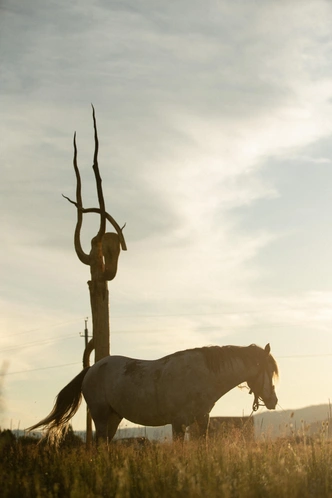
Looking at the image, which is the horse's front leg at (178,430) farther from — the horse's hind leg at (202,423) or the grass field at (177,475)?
the grass field at (177,475)

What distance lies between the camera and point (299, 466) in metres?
8.09

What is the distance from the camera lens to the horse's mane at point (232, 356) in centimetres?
1283

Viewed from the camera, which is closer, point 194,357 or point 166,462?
point 166,462

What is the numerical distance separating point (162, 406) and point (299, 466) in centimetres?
503

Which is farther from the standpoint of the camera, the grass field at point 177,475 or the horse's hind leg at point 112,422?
the horse's hind leg at point 112,422

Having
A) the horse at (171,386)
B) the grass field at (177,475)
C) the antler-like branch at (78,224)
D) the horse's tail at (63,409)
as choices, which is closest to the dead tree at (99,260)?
the antler-like branch at (78,224)

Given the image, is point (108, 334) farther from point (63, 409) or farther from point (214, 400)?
point (214, 400)

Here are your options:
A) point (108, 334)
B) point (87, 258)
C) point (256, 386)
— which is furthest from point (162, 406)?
point (87, 258)

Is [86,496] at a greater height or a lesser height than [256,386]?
lesser

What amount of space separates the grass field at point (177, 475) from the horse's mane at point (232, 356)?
10.6ft

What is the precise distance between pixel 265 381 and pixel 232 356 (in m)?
0.86

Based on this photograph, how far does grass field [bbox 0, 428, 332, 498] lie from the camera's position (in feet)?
21.9

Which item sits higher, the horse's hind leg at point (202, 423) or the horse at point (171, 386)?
the horse at point (171, 386)

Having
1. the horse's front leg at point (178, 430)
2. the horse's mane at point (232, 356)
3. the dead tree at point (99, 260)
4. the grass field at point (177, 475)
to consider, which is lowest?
the grass field at point (177, 475)
